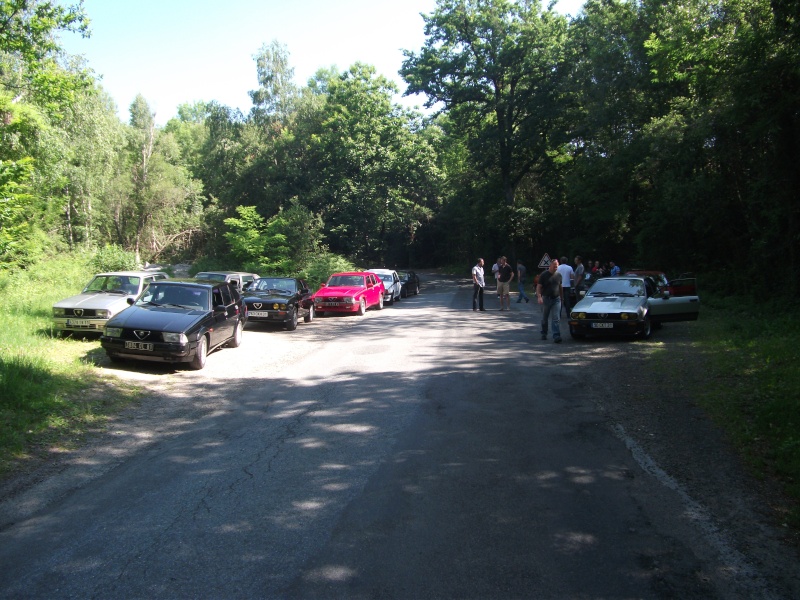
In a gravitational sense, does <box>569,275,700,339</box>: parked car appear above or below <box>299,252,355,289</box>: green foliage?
below

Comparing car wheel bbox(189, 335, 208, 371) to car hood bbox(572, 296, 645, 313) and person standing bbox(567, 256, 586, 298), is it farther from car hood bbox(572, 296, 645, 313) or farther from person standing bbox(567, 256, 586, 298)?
person standing bbox(567, 256, 586, 298)

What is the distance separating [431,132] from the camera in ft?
158

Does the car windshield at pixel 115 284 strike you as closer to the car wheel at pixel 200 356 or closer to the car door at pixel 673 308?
the car wheel at pixel 200 356

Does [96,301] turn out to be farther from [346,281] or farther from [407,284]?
[407,284]

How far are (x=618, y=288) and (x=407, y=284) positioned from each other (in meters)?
18.3

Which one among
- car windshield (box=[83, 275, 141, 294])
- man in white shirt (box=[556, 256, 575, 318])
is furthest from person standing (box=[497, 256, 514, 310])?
car windshield (box=[83, 275, 141, 294])

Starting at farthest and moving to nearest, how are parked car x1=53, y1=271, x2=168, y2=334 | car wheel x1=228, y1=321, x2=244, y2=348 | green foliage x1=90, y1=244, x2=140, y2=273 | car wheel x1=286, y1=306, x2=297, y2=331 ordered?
green foliage x1=90, y1=244, x2=140, y2=273
car wheel x1=286, y1=306, x2=297, y2=331
car wheel x1=228, y1=321, x2=244, y2=348
parked car x1=53, y1=271, x2=168, y2=334

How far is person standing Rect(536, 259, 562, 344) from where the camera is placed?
44.3ft

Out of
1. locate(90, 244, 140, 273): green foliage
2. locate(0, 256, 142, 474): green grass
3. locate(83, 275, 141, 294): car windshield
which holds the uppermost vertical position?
locate(90, 244, 140, 273): green foliage

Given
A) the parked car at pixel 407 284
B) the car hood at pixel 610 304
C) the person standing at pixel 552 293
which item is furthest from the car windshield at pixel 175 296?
the parked car at pixel 407 284

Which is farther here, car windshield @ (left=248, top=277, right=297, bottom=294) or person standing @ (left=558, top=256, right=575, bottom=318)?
car windshield @ (left=248, top=277, right=297, bottom=294)

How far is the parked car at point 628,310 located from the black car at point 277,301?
827 cm

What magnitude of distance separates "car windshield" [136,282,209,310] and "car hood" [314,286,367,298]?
31.6ft

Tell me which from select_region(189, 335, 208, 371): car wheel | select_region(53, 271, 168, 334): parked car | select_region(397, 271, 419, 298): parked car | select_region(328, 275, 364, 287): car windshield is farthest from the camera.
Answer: select_region(397, 271, 419, 298): parked car
